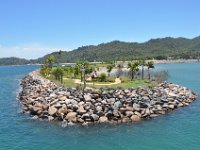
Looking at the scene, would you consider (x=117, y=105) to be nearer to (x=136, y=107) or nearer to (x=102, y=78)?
(x=136, y=107)

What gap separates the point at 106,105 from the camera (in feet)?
187

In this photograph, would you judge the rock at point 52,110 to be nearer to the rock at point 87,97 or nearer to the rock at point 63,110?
the rock at point 63,110

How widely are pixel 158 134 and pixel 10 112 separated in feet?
98.7

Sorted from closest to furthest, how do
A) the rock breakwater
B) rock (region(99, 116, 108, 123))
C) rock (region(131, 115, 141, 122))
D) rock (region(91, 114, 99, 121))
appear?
rock (region(99, 116, 108, 123)) → rock (region(91, 114, 99, 121)) → rock (region(131, 115, 141, 122)) → the rock breakwater

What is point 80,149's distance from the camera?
40875mm

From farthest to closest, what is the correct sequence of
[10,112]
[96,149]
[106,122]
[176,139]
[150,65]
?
[150,65]
[10,112]
[106,122]
[176,139]
[96,149]

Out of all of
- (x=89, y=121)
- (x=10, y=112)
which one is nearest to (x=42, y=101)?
(x=10, y=112)

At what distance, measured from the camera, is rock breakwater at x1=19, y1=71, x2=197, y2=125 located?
174ft

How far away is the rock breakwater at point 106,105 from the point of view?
53.1 metres

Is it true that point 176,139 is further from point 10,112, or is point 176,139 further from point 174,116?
point 10,112

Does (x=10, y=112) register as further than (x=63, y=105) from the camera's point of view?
Yes

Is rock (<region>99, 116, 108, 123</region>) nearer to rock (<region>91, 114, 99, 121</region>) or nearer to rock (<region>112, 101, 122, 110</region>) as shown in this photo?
rock (<region>91, 114, 99, 121</region>)

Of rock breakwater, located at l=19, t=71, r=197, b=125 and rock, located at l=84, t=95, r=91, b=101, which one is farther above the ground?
rock, located at l=84, t=95, r=91, b=101

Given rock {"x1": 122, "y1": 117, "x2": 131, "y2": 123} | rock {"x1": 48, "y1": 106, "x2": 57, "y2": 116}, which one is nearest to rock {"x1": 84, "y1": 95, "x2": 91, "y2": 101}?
rock {"x1": 48, "y1": 106, "x2": 57, "y2": 116}
